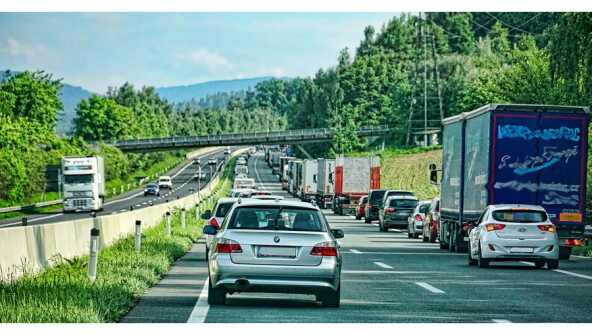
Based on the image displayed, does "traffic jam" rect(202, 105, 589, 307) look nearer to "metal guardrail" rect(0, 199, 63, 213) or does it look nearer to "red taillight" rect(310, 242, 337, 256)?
"red taillight" rect(310, 242, 337, 256)

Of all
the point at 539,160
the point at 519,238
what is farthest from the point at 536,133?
the point at 519,238

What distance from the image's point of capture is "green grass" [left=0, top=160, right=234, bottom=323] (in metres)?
14.0

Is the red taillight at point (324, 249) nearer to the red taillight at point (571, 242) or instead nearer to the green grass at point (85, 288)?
the green grass at point (85, 288)

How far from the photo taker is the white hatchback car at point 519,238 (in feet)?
85.5

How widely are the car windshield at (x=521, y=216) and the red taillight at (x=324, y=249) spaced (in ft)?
36.9

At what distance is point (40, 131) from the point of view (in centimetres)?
10538

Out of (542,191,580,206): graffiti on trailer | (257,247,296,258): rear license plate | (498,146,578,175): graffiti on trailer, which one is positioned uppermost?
(498,146,578,175): graffiti on trailer

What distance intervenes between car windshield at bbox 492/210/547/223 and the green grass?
23.2ft

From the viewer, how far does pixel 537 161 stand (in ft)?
97.9

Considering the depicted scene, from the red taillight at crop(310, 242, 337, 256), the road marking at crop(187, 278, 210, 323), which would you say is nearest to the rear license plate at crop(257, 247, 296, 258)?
the red taillight at crop(310, 242, 337, 256)

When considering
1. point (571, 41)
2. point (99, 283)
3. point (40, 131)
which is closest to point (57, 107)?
point (40, 131)

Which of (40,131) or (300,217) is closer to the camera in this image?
(300,217)
